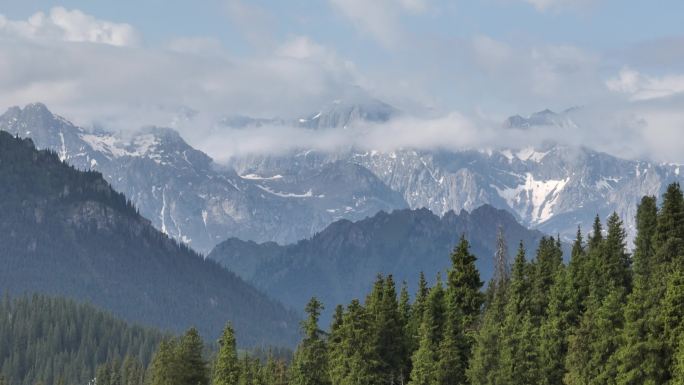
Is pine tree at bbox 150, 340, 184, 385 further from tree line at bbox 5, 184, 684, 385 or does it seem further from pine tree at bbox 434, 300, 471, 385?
pine tree at bbox 434, 300, 471, 385

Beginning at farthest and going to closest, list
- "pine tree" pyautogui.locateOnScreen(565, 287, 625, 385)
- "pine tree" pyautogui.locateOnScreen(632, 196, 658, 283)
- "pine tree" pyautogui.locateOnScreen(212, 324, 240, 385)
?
"pine tree" pyautogui.locateOnScreen(212, 324, 240, 385)
"pine tree" pyautogui.locateOnScreen(632, 196, 658, 283)
"pine tree" pyautogui.locateOnScreen(565, 287, 625, 385)

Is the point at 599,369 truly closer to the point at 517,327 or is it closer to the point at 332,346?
the point at 517,327

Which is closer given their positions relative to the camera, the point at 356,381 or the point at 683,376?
the point at 683,376

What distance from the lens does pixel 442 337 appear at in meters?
131

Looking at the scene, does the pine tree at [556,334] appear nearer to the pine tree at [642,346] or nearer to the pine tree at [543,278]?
the pine tree at [543,278]

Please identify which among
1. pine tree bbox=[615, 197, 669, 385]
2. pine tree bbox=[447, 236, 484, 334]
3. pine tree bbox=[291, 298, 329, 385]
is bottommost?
pine tree bbox=[615, 197, 669, 385]

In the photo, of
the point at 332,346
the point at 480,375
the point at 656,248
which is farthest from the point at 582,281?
the point at 332,346

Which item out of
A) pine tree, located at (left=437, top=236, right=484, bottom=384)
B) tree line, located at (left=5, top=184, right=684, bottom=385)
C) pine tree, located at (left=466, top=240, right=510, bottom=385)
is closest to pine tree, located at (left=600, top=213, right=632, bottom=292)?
tree line, located at (left=5, top=184, right=684, bottom=385)

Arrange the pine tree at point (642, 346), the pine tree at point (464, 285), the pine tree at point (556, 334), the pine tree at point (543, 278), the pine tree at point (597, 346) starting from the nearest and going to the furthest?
1. the pine tree at point (642, 346)
2. the pine tree at point (597, 346)
3. the pine tree at point (556, 334)
4. the pine tree at point (543, 278)
5. the pine tree at point (464, 285)

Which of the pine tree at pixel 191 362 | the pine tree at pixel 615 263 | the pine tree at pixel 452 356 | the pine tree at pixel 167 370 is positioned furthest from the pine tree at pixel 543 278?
the pine tree at pixel 167 370

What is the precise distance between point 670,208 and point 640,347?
31.0 m

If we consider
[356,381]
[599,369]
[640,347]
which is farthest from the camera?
[356,381]

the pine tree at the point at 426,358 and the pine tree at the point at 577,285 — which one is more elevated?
the pine tree at the point at 577,285

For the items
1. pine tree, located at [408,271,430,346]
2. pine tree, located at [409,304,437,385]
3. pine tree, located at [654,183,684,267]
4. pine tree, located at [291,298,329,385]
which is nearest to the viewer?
pine tree, located at [409,304,437,385]
